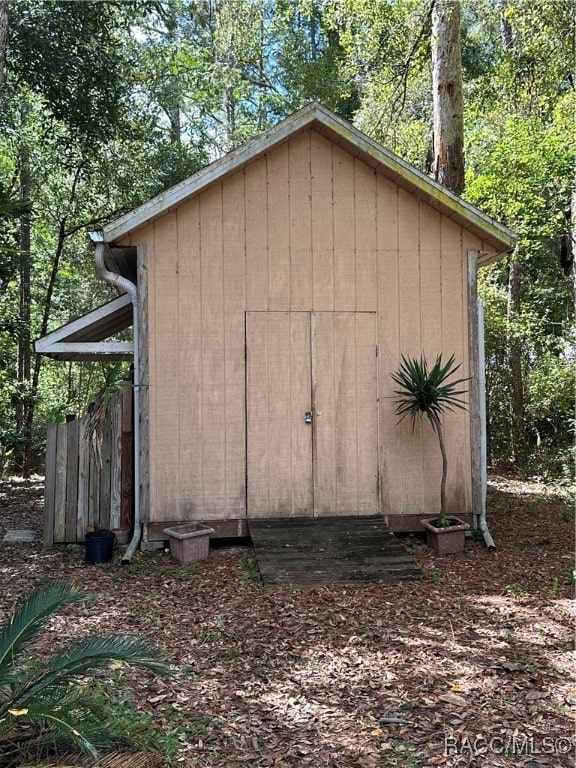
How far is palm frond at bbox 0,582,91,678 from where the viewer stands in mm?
2539

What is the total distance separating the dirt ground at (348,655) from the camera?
111 inches

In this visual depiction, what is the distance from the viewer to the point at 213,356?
616cm

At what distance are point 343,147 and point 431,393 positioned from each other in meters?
2.66

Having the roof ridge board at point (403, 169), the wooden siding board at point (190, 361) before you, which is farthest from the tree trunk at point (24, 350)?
the roof ridge board at point (403, 169)

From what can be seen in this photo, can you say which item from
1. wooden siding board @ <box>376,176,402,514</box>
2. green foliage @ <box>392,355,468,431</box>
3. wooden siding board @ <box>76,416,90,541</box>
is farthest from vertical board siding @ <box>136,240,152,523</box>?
green foliage @ <box>392,355,468,431</box>

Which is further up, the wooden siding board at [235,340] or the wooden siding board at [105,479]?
the wooden siding board at [235,340]

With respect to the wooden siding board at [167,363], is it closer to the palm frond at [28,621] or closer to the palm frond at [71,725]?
the palm frond at [28,621]

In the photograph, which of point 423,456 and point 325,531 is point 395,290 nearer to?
point 423,456

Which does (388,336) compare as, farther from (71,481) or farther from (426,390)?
(71,481)

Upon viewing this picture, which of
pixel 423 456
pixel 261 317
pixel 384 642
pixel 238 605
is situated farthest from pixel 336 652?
pixel 261 317

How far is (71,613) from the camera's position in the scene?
177 inches

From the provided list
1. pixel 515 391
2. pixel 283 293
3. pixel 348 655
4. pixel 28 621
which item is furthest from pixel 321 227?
pixel 515 391

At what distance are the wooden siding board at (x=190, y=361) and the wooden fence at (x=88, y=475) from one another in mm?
677

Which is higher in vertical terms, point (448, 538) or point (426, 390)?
point (426, 390)
